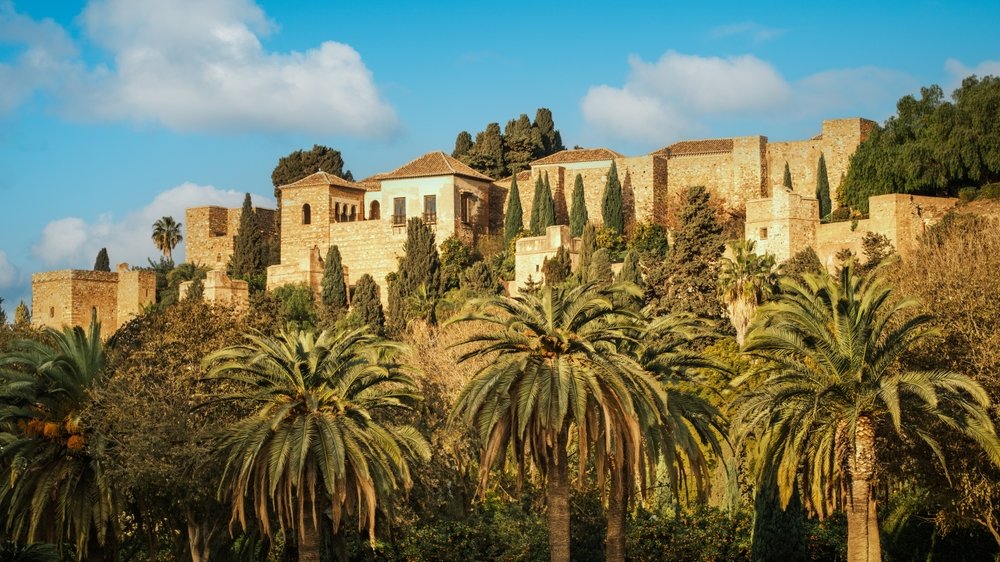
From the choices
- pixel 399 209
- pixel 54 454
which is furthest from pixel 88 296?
pixel 54 454

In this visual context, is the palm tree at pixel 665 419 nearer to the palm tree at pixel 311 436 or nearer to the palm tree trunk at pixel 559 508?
the palm tree trunk at pixel 559 508

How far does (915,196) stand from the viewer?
48156 millimetres

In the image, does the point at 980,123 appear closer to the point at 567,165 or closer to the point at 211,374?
the point at 567,165

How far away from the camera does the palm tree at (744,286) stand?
1657 inches

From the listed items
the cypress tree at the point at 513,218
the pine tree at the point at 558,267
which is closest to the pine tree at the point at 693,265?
the pine tree at the point at 558,267

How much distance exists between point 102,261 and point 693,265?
3994 cm

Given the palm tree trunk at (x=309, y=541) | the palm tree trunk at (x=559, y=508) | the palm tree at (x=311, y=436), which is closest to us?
the palm tree at (x=311, y=436)

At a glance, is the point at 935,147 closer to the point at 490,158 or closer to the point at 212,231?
the point at 490,158

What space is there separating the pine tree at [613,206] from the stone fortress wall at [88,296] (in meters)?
21.1

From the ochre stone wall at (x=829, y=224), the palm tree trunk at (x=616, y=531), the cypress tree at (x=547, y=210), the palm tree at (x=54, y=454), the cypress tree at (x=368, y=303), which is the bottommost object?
the palm tree trunk at (x=616, y=531)

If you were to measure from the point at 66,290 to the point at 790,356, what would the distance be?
158ft

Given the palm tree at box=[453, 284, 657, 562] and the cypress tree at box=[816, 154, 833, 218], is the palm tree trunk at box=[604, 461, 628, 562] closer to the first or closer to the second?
the palm tree at box=[453, 284, 657, 562]

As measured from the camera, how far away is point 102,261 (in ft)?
248

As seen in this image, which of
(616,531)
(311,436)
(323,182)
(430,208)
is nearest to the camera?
(311,436)
